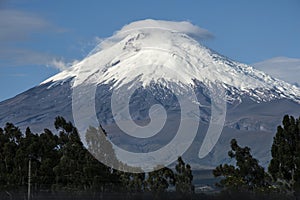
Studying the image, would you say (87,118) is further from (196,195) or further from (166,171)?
(196,195)

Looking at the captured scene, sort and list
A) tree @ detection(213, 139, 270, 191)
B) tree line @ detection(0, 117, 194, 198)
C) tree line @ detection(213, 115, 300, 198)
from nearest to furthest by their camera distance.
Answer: tree line @ detection(213, 115, 300, 198)
tree line @ detection(0, 117, 194, 198)
tree @ detection(213, 139, 270, 191)

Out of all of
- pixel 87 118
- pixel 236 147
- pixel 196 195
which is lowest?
pixel 196 195

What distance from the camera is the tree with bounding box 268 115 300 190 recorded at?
39656 mm

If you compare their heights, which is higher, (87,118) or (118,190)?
(87,118)

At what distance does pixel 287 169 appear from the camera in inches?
1583

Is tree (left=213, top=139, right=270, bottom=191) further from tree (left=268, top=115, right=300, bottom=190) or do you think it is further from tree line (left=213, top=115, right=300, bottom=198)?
tree (left=268, top=115, right=300, bottom=190)

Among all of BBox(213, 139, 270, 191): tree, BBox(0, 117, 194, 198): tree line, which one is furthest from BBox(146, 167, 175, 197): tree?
BBox(213, 139, 270, 191): tree

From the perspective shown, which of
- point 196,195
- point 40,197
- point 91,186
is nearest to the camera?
point 40,197

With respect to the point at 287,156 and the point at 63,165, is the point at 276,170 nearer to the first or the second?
the point at 287,156

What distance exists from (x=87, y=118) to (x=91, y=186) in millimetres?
90969

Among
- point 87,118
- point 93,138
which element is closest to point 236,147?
point 93,138

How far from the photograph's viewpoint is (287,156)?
131 feet

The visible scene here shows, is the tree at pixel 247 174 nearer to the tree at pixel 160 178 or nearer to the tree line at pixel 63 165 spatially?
the tree line at pixel 63 165

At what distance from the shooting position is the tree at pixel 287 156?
130 feet
